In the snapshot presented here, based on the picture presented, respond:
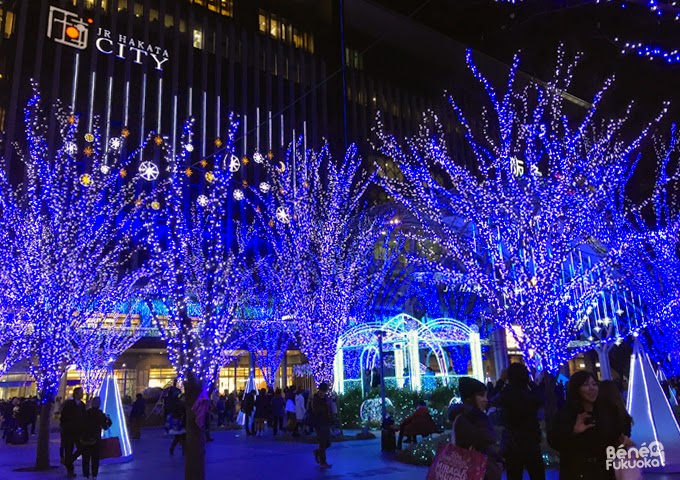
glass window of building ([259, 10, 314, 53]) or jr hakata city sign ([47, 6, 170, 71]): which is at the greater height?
glass window of building ([259, 10, 314, 53])

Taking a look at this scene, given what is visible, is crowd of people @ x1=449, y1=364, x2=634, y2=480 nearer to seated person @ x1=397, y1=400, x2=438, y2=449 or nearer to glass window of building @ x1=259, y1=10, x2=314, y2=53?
seated person @ x1=397, y1=400, x2=438, y2=449

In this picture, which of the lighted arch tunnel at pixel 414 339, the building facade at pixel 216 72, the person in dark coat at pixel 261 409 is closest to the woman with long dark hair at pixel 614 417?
the lighted arch tunnel at pixel 414 339

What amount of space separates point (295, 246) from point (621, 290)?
23980 mm

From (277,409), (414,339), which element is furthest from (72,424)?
(414,339)

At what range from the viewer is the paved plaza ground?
30.3ft

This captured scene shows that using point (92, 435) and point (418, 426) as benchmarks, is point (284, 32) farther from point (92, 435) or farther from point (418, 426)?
point (92, 435)

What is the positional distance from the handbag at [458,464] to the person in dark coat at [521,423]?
1947 mm

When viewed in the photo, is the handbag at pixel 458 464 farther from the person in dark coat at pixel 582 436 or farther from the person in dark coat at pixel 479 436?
the person in dark coat at pixel 582 436

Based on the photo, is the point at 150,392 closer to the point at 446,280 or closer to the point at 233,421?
the point at 233,421

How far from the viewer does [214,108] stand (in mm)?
37625

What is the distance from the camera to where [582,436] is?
3256 mm

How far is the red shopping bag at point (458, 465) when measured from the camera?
345cm

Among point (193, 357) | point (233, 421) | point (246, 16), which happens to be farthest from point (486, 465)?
point (246, 16)

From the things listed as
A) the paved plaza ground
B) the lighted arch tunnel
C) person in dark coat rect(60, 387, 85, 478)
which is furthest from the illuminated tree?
person in dark coat rect(60, 387, 85, 478)
